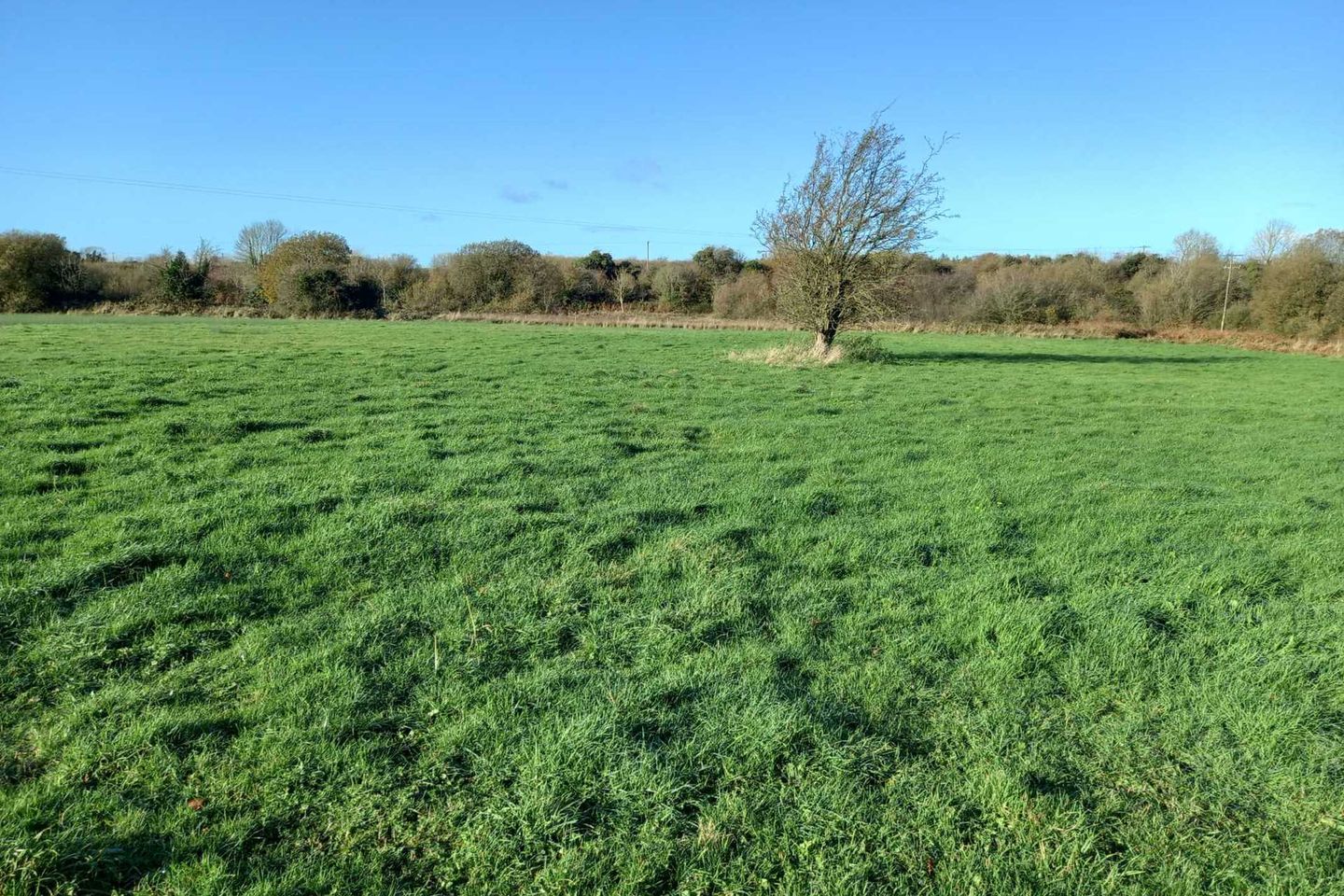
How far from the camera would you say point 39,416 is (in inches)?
343

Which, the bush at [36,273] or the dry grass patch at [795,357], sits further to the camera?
the bush at [36,273]

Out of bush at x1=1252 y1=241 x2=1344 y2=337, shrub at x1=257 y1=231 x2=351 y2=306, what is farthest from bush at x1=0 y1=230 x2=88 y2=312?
bush at x1=1252 y1=241 x2=1344 y2=337

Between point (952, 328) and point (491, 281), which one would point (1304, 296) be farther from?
point (491, 281)

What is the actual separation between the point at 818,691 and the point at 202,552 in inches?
171

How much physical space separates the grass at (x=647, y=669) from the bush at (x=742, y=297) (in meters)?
44.0

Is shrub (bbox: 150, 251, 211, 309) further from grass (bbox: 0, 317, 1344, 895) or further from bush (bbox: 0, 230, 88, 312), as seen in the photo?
grass (bbox: 0, 317, 1344, 895)

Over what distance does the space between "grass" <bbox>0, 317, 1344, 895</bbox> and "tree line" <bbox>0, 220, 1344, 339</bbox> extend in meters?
38.1

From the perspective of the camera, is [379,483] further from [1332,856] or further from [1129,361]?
[1129,361]

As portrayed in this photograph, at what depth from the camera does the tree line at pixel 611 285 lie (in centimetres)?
4406

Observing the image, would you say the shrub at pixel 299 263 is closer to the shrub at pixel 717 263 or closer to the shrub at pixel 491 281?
the shrub at pixel 491 281

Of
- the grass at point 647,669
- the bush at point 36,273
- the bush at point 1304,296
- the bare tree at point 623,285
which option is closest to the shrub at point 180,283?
the bush at point 36,273

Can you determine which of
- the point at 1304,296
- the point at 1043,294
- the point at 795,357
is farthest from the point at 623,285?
the point at 1304,296

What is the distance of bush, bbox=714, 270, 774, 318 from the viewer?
51594 millimetres

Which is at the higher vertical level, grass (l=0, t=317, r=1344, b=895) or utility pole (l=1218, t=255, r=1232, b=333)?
utility pole (l=1218, t=255, r=1232, b=333)
